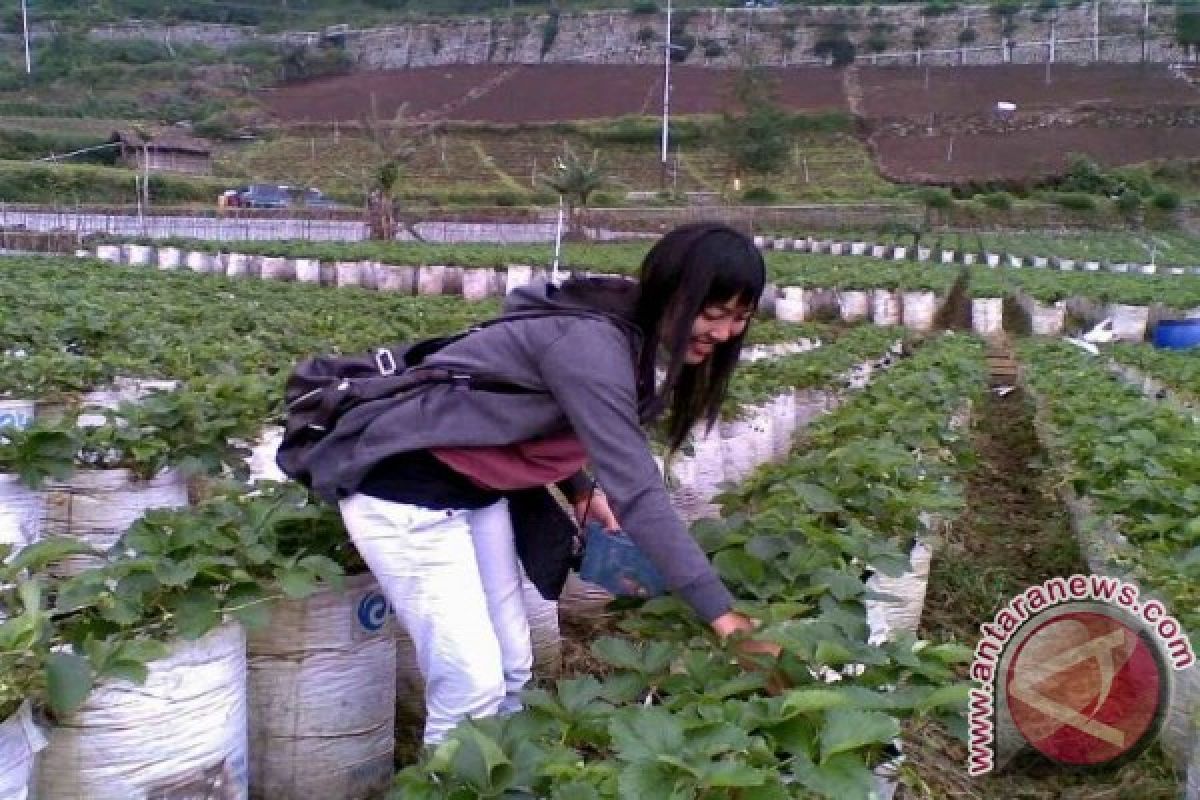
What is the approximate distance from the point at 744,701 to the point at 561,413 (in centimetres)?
72

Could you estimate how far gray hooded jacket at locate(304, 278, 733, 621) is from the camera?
232cm

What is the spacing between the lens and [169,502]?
4.14 metres

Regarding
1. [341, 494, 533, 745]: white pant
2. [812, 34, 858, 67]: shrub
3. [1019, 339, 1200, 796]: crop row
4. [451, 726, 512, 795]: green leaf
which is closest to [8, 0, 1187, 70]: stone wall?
[812, 34, 858, 67]: shrub

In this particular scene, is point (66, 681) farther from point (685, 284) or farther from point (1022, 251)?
point (1022, 251)

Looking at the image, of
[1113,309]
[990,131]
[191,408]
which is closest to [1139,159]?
[990,131]

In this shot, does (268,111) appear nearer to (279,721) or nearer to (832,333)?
(832,333)

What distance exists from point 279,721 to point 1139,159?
5289 centimetres

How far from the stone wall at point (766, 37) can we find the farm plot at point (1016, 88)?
19.8 feet

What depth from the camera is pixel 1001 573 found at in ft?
16.7

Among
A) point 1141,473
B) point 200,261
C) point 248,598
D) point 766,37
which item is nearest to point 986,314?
point 1141,473

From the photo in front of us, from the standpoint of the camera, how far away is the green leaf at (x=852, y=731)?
6.00 feet

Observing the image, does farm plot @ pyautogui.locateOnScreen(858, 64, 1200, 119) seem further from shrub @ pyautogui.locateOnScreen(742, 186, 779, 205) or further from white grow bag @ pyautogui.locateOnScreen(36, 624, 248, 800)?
white grow bag @ pyautogui.locateOnScreen(36, 624, 248, 800)

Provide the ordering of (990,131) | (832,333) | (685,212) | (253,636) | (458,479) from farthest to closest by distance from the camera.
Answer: (990,131) → (685,212) → (832,333) → (253,636) → (458,479)

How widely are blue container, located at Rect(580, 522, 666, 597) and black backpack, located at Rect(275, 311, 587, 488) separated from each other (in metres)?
0.50
